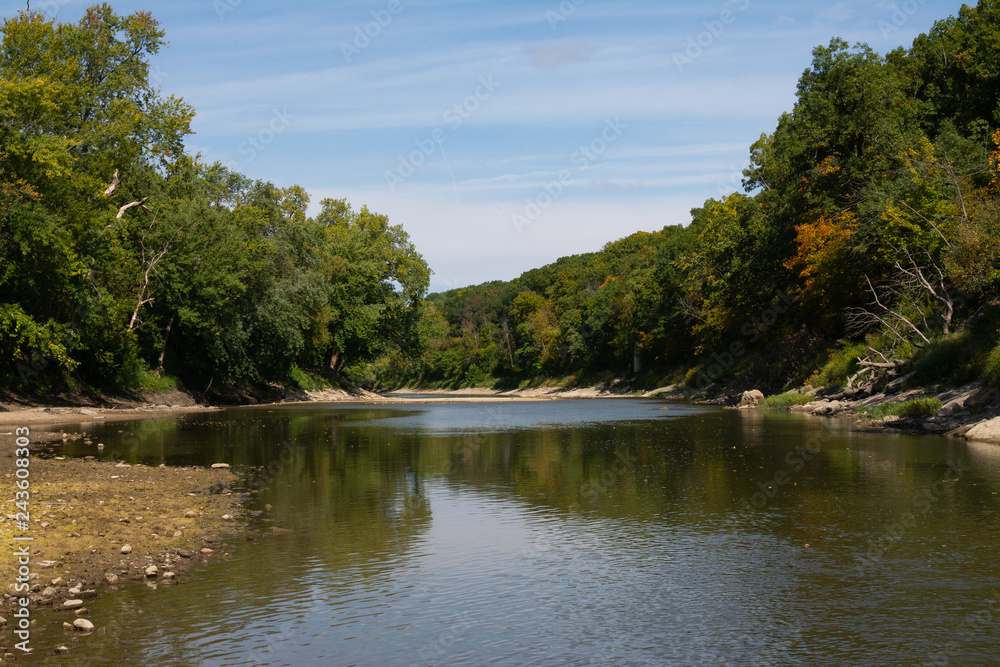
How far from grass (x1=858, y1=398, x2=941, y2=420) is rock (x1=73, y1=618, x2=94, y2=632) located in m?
31.1

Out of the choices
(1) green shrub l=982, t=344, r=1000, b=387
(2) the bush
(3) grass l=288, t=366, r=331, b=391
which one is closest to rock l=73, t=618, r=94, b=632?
(1) green shrub l=982, t=344, r=1000, b=387

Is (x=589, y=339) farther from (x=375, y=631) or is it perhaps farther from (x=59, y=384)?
(x=375, y=631)

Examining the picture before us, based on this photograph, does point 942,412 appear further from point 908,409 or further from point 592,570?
point 592,570

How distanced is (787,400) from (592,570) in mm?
42591

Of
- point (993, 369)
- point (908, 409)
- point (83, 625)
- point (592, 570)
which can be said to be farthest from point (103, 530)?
point (908, 409)

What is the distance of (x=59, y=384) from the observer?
44.0 m

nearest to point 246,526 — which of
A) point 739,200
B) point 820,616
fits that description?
point 820,616

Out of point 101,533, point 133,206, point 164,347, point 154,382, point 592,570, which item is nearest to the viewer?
point 592,570

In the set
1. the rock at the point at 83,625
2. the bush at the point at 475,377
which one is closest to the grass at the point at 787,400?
the rock at the point at 83,625

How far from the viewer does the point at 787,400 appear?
51344 millimetres

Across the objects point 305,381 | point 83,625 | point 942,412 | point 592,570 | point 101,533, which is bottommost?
point 592,570

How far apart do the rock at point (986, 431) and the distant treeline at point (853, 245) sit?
2.73 metres

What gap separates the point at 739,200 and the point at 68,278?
5643 cm

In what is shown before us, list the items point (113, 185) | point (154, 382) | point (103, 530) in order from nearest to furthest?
point (103, 530) → point (113, 185) → point (154, 382)
